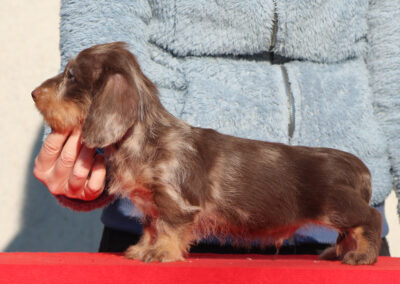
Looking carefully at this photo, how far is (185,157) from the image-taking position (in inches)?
97.3

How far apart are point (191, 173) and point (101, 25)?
1.22m

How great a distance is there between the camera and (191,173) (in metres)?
2.46

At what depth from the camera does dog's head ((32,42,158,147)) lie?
2.31 metres

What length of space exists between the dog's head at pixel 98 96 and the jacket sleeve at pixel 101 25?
464 millimetres

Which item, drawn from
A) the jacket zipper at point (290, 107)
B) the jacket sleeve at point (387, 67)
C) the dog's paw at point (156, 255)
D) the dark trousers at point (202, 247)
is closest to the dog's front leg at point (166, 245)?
the dog's paw at point (156, 255)

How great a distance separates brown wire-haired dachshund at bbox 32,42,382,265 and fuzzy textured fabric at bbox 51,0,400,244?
0.30 m

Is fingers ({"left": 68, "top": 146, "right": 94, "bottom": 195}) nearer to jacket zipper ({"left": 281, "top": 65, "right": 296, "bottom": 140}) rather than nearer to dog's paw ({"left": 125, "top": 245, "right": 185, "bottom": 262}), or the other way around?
dog's paw ({"left": 125, "top": 245, "right": 185, "bottom": 262})

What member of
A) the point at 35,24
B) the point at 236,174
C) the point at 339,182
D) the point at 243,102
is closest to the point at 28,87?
the point at 35,24

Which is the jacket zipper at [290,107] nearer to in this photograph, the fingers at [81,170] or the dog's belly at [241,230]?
the dog's belly at [241,230]

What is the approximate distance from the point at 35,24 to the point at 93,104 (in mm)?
3514

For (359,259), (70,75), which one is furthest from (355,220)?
(70,75)

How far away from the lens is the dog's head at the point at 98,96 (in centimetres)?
231

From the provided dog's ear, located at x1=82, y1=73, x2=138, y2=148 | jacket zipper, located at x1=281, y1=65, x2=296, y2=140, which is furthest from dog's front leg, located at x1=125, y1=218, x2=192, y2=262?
jacket zipper, located at x1=281, y1=65, x2=296, y2=140

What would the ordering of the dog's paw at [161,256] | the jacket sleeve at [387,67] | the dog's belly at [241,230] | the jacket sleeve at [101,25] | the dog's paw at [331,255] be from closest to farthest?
the dog's paw at [161,256] < the dog's belly at [241,230] < the dog's paw at [331,255] < the jacket sleeve at [101,25] < the jacket sleeve at [387,67]
